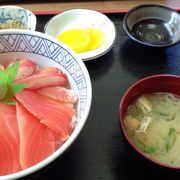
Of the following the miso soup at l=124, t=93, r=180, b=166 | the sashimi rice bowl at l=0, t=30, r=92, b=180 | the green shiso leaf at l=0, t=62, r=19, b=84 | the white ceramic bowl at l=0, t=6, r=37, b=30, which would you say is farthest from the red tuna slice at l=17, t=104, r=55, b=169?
the white ceramic bowl at l=0, t=6, r=37, b=30

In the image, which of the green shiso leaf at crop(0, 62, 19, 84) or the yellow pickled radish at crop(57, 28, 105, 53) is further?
the yellow pickled radish at crop(57, 28, 105, 53)

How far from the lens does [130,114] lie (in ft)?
3.36

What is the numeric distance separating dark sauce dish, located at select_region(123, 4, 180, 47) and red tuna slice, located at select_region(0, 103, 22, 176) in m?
0.74

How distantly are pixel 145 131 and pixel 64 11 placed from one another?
0.85 meters

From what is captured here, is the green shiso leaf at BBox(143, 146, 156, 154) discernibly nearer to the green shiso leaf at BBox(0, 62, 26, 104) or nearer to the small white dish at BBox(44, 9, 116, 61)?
the green shiso leaf at BBox(0, 62, 26, 104)

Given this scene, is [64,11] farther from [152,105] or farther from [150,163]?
[150,163]

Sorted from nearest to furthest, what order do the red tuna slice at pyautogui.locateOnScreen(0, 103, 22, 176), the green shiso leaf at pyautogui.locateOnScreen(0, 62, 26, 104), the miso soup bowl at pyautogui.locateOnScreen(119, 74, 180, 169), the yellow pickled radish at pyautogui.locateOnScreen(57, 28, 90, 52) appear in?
the red tuna slice at pyautogui.locateOnScreen(0, 103, 22, 176), the green shiso leaf at pyautogui.locateOnScreen(0, 62, 26, 104), the miso soup bowl at pyautogui.locateOnScreen(119, 74, 180, 169), the yellow pickled radish at pyautogui.locateOnScreen(57, 28, 90, 52)

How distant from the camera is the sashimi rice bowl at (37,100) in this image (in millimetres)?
759

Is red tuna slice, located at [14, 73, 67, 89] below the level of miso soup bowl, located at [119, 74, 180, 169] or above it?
above

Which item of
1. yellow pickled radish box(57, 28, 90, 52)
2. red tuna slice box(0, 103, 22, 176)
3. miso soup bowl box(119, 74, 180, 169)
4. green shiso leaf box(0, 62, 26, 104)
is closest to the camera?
red tuna slice box(0, 103, 22, 176)

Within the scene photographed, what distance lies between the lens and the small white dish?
4.55ft

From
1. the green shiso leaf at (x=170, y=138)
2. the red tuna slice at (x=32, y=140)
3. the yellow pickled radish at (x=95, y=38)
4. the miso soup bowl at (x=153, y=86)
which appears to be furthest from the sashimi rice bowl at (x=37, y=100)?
the yellow pickled radish at (x=95, y=38)

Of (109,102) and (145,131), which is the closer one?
(145,131)

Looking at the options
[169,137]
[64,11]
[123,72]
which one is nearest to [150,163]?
[169,137]
